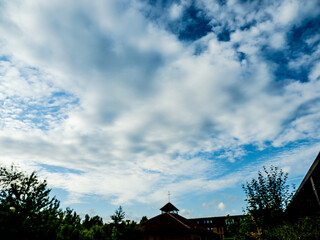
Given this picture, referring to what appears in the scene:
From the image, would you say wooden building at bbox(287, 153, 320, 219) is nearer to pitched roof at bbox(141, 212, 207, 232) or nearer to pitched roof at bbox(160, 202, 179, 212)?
pitched roof at bbox(141, 212, 207, 232)

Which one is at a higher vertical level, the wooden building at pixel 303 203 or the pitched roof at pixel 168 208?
the pitched roof at pixel 168 208

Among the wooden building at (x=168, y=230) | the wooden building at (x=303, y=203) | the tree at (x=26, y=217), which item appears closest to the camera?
the tree at (x=26, y=217)

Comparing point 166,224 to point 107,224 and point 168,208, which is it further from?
point 107,224

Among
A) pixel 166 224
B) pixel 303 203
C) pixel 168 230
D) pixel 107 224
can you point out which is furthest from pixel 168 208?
pixel 303 203

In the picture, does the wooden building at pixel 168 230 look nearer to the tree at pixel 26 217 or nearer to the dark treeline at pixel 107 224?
the dark treeline at pixel 107 224

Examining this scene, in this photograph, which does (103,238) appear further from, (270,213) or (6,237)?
(270,213)

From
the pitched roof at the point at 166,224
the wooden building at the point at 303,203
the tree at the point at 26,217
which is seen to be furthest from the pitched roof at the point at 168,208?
the tree at the point at 26,217

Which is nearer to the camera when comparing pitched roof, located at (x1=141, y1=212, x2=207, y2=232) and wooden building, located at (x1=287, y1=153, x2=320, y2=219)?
wooden building, located at (x1=287, y1=153, x2=320, y2=219)

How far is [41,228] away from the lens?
10.7 metres

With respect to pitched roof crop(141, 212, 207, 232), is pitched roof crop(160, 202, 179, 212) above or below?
above

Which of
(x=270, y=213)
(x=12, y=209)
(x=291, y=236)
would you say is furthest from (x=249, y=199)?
(x=12, y=209)

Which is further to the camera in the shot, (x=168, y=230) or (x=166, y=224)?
(x=166, y=224)

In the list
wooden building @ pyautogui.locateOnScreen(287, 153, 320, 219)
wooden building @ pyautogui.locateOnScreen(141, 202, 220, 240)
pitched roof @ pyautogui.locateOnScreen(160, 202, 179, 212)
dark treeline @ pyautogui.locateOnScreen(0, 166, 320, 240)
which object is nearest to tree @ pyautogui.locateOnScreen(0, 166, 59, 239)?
dark treeline @ pyautogui.locateOnScreen(0, 166, 320, 240)

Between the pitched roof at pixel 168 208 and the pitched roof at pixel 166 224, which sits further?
the pitched roof at pixel 168 208
